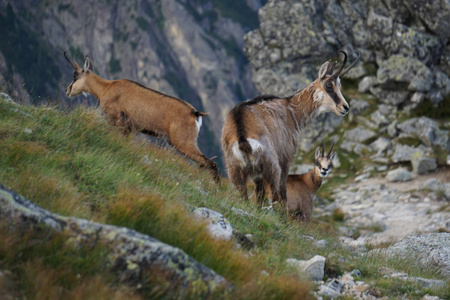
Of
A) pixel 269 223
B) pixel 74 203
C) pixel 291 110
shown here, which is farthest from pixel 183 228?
pixel 291 110

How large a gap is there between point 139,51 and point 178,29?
710cm

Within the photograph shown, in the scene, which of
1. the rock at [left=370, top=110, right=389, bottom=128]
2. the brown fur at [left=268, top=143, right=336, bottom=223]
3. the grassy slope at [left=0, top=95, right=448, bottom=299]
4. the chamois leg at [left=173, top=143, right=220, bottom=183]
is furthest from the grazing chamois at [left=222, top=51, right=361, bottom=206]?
the rock at [left=370, top=110, right=389, bottom=128]

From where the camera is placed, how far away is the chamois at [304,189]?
10.8 meters

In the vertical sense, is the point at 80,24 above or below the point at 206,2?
below

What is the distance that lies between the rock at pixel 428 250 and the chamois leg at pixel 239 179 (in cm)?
229

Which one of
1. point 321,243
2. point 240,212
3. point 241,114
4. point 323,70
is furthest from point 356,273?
point 323,70

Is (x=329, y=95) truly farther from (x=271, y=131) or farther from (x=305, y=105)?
(x=271, y=131)

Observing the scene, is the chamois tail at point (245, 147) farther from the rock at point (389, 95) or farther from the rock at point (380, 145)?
the rock at point (389, 95)

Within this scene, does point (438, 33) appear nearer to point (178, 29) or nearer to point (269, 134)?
point (269, 134)

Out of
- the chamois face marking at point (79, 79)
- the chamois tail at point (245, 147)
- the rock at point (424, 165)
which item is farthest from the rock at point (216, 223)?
the rock at point (424, 165)

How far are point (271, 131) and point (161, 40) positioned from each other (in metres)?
70.5

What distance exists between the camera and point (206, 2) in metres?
79.1

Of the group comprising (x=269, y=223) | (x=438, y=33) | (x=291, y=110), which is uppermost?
(x=438, y=33)

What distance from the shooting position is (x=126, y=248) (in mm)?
3686
